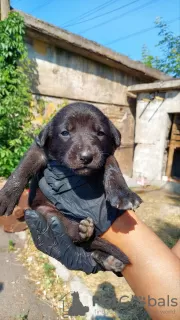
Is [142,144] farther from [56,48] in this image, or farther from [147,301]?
[147,301]

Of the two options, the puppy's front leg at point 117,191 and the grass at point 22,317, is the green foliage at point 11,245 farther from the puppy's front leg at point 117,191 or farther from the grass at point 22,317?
the puppy's front leg at point 117,191

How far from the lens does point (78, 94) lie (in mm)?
6801

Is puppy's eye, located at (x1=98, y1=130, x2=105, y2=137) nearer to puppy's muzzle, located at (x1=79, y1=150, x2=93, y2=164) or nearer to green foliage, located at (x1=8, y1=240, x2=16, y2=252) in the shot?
puppy's muzzle, located at (x1=79, y1=150, x2=93, y2=164)

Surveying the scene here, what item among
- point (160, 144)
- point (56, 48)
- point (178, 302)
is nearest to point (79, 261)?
point (178, 302)

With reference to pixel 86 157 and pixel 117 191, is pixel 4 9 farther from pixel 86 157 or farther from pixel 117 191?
pixel 117 191

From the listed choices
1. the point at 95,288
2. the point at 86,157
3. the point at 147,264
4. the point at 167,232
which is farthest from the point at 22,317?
the point at 167,232

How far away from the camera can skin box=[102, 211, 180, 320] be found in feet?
4.62

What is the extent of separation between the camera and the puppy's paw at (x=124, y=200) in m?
A: 1.48

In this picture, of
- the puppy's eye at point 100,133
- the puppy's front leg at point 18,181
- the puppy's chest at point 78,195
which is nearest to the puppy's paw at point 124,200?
the puppy's chest at point 78,195

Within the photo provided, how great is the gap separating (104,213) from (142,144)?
257 inches

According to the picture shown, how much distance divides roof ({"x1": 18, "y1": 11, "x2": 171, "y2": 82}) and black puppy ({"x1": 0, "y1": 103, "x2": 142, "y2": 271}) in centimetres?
439

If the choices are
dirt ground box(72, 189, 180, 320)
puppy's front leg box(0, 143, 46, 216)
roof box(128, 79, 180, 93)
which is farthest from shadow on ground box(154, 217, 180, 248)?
roof box(128, 79, 180, 93)

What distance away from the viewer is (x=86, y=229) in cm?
159

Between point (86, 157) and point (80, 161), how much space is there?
0.16 ft
